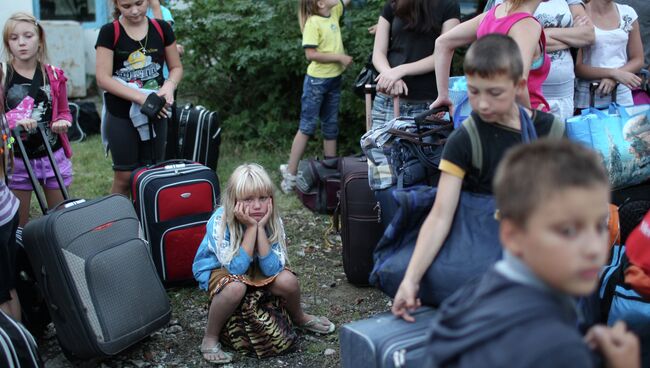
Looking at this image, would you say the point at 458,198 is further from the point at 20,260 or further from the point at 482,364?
the point at 20,260

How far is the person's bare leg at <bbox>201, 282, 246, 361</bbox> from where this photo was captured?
3.66m

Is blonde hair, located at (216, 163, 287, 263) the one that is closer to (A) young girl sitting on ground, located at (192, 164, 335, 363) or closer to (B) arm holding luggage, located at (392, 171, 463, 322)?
(A) young girl sitting on ground, located at (192, 164, 335, 363)

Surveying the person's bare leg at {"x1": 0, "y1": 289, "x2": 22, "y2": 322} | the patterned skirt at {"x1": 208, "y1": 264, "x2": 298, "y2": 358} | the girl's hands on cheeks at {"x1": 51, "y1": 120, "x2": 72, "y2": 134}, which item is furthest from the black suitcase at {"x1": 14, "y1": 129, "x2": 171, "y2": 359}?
the girl's hands on cheeks at {"x1": 51, "y1": 120, "x2": 72, "y2": 134}

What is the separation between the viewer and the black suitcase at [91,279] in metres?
3.45

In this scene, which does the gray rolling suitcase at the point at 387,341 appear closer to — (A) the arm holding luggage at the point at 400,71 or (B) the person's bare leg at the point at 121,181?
(A) the arm holding luggage at the point at 400,71

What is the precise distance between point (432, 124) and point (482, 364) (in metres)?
2.27

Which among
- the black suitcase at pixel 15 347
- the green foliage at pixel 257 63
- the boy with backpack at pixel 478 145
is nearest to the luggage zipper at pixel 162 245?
the black suitcase at pixel 15 347

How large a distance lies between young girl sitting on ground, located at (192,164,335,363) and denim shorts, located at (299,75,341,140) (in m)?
2.49

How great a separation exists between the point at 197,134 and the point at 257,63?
2593 mm

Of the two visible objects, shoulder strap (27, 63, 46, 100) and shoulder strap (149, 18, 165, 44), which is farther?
shoulder strap (149, 18, 165, 44)

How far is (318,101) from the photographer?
6.25 metres

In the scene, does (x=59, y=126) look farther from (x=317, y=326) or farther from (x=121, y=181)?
(x=317, y=326)

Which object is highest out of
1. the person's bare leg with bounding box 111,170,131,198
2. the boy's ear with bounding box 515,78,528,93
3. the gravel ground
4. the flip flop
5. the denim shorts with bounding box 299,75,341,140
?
the boy's ear with bounding box 515,78,528,93

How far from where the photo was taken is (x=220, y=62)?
7.91 m
